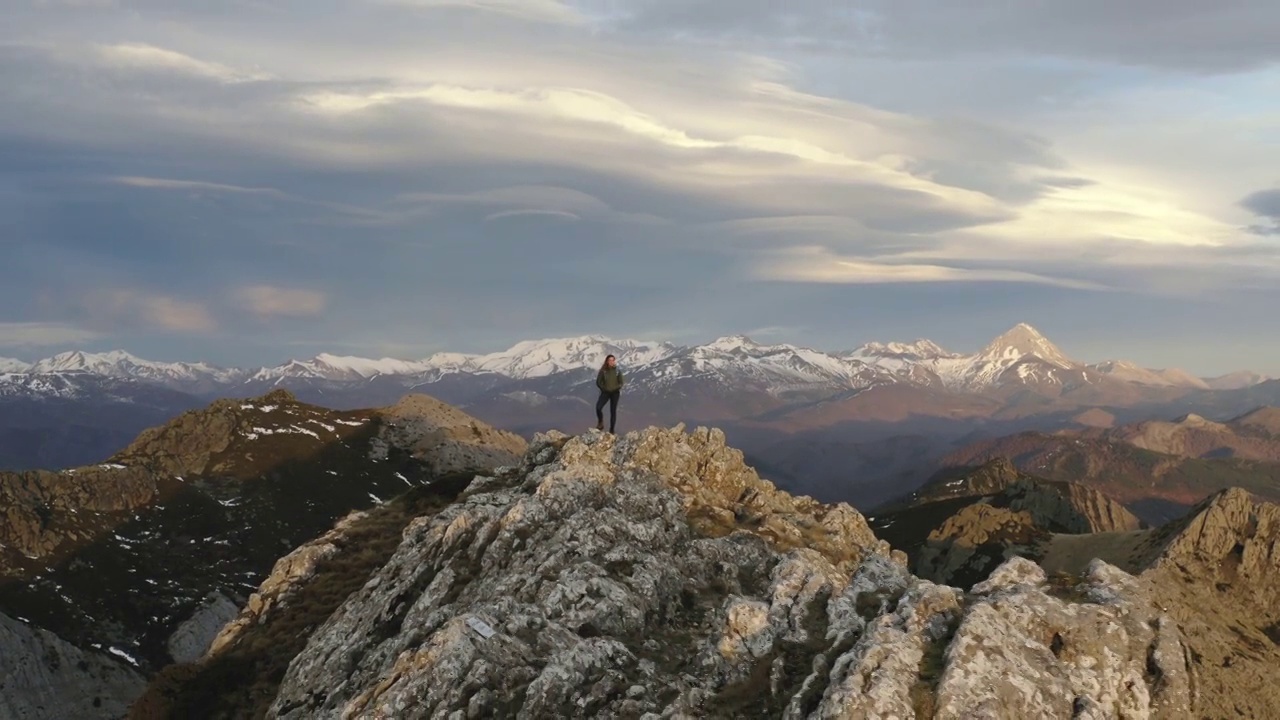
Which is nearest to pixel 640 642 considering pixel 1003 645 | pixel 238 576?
pixel 1003 645

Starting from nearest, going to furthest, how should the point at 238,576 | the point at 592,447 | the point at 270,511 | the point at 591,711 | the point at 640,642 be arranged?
the point at 591,711 → the point at 640,642 → the point at 592,447 → the point at 238,576 → the point at 270,511

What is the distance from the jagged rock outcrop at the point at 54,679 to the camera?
118m

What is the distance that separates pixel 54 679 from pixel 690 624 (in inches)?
5108

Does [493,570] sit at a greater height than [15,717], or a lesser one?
greater

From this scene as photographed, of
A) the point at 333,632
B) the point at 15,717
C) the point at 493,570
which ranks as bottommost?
the point at 15,717

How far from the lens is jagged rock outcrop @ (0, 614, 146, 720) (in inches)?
4665

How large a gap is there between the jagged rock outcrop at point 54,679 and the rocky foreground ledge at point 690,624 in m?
102

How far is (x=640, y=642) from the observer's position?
112ft

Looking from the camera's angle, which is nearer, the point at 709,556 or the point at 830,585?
the point at 830,585

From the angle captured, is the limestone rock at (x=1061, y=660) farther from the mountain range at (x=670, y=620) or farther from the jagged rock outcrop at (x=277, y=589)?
the jagged rock outcrop at (x=277, y=589)

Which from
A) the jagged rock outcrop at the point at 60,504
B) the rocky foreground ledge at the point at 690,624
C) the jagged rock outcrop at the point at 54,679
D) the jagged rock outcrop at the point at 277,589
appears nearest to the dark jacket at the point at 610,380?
the rocky foreground ledge at the point at 690,624

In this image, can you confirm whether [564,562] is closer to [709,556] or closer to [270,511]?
[709,556]

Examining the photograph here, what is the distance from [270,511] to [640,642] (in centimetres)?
17604

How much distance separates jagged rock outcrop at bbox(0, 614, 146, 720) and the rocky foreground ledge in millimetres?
101525
